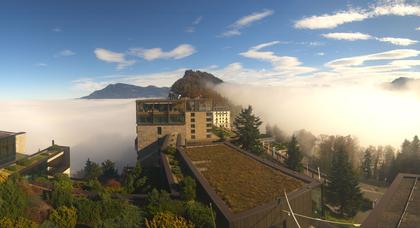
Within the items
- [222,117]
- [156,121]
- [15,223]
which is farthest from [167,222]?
[222,117]

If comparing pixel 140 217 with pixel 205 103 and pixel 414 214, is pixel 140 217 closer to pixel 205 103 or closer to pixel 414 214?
pixel 414 214

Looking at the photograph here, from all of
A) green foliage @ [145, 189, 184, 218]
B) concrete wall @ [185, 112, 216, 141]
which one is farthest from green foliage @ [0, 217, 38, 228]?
concrete wall @ [185, 112, 216, 141]

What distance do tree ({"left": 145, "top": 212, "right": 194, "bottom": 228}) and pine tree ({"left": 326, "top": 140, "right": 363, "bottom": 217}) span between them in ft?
147

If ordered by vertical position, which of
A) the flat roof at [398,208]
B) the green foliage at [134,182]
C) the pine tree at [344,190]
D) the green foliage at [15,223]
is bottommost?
the pine tree at [344,190]

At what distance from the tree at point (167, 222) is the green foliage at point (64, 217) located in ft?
19.3

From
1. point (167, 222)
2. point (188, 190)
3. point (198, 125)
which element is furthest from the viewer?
point (198, 125)

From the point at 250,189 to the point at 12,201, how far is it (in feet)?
64.9

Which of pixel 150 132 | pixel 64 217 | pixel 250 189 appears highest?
pixel 150 132

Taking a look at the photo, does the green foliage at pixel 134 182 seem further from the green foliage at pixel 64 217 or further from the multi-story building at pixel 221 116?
the multi-story building at pixel 221 116

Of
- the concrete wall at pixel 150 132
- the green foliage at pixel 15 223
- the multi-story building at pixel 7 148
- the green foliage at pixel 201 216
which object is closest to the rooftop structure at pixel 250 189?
the green foliage at pixel 201 216

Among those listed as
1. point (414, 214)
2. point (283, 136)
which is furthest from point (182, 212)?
point (283, 136)

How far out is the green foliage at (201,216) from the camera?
2228 centimetres

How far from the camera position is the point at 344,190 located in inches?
2261

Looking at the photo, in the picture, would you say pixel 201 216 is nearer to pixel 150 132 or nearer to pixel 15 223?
pixel 15 223
